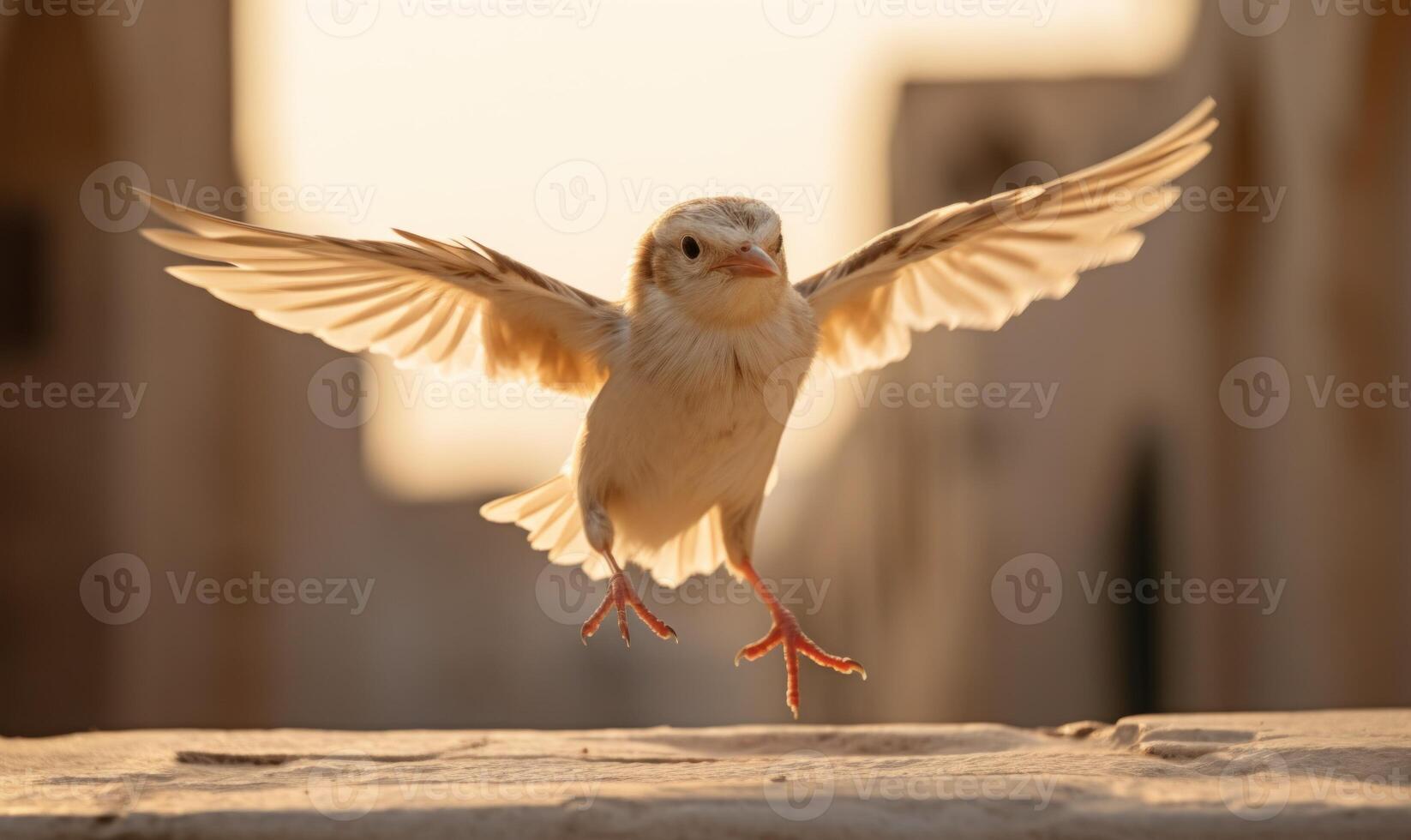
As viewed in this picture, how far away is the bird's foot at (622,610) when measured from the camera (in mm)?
3928

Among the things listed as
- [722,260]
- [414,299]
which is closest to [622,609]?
[722,260]

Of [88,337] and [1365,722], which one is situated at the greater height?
[88,337]

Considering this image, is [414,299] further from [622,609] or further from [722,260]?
[622,609]

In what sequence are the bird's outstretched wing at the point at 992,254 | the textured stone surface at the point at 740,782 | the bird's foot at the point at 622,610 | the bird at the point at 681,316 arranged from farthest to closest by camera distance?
the bird's outstretched wing at the point at 992,254
the bird at the point at 681,316
the bird's foot at the point at 622,610
the textured stone surface at the point at 740,782

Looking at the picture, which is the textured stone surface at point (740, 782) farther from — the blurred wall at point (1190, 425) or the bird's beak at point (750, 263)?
the blurred wall at point (1190, 425)

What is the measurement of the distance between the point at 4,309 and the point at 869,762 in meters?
11.2

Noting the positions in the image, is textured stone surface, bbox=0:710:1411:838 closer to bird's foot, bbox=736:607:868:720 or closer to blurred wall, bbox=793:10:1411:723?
bird's foot, bbox=736:607:868:720

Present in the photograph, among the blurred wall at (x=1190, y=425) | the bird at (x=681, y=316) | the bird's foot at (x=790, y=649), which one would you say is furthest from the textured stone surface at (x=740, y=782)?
the blurred wall at (x=1190, y=425)

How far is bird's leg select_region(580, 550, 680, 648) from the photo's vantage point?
155 inches

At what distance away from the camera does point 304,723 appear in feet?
82.9

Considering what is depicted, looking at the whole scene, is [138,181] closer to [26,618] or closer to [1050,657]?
[26,618]

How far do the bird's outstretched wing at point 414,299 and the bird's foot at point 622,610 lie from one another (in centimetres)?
72

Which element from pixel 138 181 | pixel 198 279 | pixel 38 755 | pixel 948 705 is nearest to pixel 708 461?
pixel 198 279

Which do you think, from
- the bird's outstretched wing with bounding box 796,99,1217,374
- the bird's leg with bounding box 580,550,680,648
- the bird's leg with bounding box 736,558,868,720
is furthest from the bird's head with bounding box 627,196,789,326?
the bird's leg with bounding box 736,558,868,720
